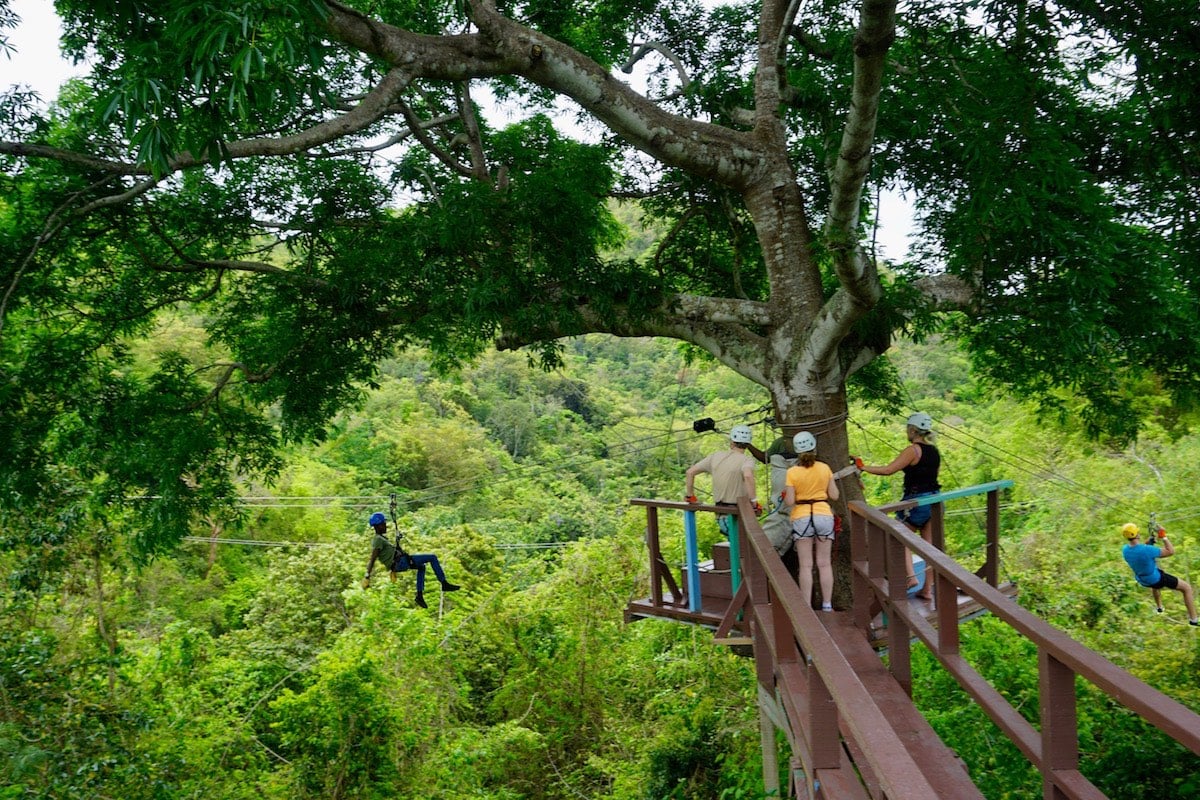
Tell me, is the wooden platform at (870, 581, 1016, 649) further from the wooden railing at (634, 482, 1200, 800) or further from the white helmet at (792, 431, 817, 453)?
the white helmet at (792, 431, 817, 453)

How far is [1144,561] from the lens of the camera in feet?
29.3

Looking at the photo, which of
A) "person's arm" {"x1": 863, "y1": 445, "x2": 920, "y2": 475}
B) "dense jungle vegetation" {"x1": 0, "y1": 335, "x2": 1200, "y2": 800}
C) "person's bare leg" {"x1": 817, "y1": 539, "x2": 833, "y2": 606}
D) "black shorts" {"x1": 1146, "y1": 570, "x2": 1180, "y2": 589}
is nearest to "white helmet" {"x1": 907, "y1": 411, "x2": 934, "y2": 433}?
"person's arm" {"x1": 863, "y1": 445, "x2": 920, "y2": 475}

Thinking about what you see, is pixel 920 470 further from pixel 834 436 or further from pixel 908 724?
pixel 908 724

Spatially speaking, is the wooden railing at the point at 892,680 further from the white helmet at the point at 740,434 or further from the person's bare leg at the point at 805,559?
the white helmet at the point at 740,434

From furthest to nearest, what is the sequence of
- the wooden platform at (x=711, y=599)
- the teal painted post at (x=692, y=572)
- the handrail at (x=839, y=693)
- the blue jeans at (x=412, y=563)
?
the blue jeans at (x=412, y=563)
the teal painted post at (x=692, y=572)
the wooden platform at (x=711, y=599)
the handrail at (x=839, y=693)

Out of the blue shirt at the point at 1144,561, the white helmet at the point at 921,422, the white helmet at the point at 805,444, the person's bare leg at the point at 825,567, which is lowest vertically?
the blue shirt at the point at 1144,561

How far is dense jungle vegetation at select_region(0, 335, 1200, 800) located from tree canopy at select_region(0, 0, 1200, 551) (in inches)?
53.5

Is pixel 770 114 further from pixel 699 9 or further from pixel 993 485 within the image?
pixel 993 485

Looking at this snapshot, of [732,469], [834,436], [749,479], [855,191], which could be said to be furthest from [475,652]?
[855,191]

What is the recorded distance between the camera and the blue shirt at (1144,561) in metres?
8.91

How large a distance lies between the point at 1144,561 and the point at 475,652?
38.0 ft

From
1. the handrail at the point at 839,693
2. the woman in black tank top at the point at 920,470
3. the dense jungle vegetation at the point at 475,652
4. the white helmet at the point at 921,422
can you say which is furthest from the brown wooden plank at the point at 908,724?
the dense jungle vegetation at the point at 475,652

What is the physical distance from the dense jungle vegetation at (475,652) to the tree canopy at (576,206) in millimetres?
1358

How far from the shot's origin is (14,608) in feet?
31.1
